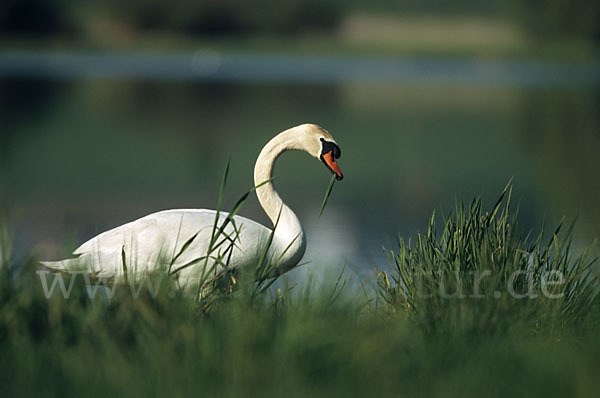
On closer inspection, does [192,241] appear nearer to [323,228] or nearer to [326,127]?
[323,228]

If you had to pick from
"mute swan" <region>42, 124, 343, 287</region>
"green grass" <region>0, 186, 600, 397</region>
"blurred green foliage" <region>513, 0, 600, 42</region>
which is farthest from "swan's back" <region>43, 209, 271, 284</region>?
"blurred green foliage" <region>513, 0, 600, 42</region>

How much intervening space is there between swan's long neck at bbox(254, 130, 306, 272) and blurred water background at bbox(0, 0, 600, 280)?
0.53 m

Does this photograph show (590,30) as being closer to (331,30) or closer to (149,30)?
(331,30)

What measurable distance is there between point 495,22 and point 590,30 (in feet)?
223

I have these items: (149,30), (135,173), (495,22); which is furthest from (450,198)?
(495,22)

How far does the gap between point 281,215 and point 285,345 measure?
2319mm

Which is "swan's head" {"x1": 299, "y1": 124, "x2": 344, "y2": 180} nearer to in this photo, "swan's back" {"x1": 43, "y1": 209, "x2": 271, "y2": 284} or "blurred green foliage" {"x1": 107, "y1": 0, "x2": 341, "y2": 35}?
"swan's back" {"x1": 43, "y1": 209, "x2": 271, "y2": 284}

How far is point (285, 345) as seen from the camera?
385 cm

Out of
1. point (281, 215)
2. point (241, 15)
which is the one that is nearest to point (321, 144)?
point (281, 215)

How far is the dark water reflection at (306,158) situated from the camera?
11625mm

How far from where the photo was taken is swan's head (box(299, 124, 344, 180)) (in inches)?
245

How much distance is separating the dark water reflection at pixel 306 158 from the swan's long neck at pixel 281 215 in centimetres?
58

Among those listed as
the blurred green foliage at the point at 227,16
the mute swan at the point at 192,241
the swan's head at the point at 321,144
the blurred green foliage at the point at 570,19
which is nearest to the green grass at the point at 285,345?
the mute swan at the point at 192,241

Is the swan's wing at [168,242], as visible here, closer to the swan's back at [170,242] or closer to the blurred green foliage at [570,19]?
the swan's back at [170,242]
